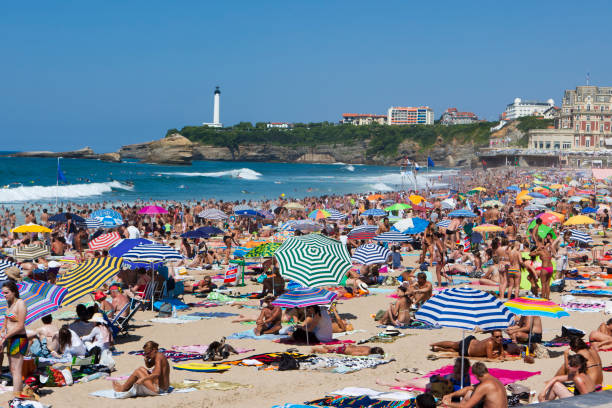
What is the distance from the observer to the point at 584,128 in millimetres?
97562

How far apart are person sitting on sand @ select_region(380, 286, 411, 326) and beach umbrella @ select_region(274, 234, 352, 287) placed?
0.91 meters

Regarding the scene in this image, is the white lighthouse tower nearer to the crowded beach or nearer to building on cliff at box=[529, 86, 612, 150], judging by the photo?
building on cliff at box=[529, 86, 612, 150]

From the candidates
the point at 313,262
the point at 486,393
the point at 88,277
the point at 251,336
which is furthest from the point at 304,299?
the point at 486,393

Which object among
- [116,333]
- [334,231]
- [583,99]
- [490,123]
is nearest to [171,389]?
[116,333]

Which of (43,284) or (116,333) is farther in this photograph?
(116,333)

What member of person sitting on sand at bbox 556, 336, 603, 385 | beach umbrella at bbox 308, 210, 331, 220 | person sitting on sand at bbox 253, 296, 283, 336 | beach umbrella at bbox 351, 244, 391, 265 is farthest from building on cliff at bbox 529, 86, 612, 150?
person sitting on sand at bbox 556, 336, 603, 385

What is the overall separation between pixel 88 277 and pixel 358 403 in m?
4.63

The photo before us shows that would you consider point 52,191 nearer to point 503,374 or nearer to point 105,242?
point 105,242

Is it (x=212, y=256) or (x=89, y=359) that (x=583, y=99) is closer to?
(x=212, y=256)

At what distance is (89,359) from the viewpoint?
8.10 m

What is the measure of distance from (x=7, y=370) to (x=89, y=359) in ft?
2.86

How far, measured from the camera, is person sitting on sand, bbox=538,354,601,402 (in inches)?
249

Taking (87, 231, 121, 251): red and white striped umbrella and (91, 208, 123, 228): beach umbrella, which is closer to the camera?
(87, 231, 121, 251): red and white striped umbrella

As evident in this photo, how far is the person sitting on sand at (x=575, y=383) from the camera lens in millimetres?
6336
